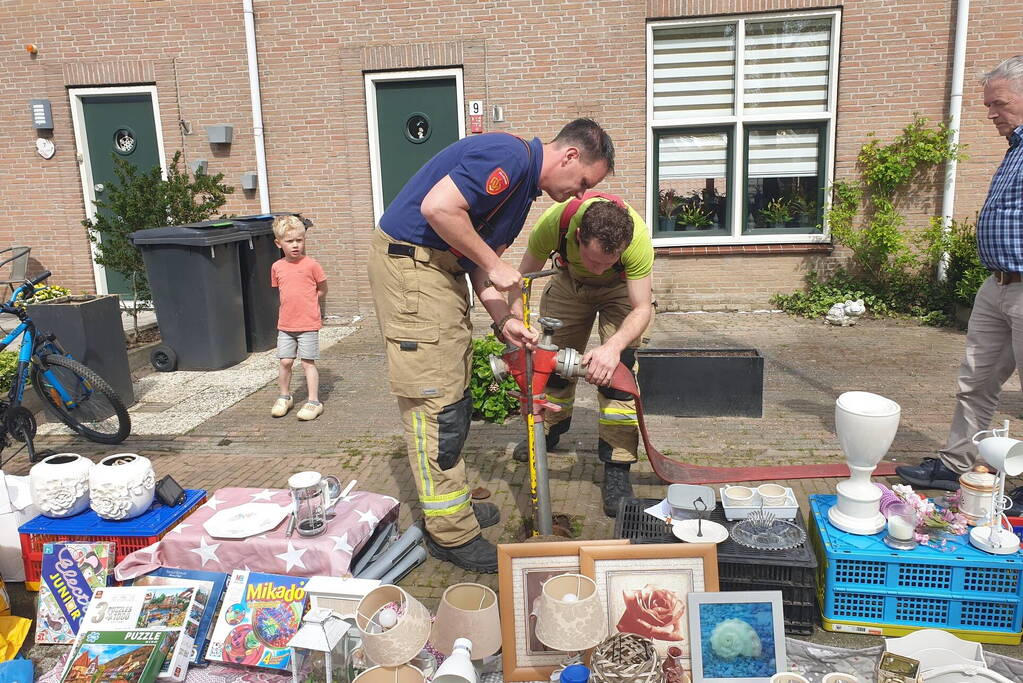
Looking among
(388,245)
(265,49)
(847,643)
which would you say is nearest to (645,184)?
(265,49)

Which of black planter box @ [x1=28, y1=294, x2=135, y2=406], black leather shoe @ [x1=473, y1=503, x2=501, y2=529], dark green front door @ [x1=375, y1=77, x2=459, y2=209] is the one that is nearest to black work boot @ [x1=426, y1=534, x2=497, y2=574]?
black leather shoe @ [x1=473, y1=503, x2=501, y2=529]

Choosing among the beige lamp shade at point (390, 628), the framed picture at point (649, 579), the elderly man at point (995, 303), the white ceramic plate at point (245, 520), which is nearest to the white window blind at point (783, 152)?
the elderly man at point (995, 303)

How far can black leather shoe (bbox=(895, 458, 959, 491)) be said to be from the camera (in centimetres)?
393

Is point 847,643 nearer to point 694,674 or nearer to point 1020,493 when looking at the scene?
point 694,674

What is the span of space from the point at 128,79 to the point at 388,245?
804cm

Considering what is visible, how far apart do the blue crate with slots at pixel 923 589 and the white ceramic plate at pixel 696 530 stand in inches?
15.4

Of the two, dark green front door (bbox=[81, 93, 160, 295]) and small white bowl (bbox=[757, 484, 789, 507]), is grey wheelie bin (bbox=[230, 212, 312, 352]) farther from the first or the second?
small white bowl (bbox=[757, 484, 789, 507])

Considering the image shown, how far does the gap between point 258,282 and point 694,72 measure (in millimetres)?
5427

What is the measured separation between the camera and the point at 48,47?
9.54 meters

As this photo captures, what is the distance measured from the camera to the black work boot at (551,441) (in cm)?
451

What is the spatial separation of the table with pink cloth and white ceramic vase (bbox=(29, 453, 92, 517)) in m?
0.43

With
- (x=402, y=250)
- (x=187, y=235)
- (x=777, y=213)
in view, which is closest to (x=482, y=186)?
(x=402, y=250)

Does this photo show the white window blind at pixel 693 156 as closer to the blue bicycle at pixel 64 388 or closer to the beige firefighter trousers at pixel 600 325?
the beige firefighter trousers at pixel 600 325

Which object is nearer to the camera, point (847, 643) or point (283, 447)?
point (847, 643)
